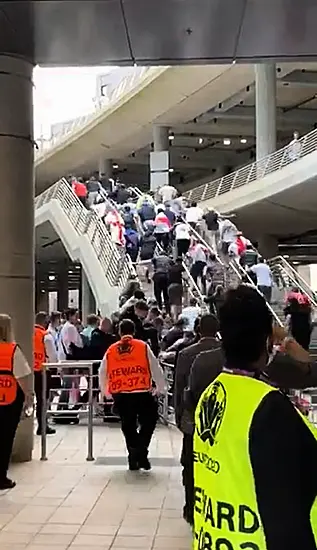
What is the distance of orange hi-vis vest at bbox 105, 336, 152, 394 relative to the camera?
851 cm

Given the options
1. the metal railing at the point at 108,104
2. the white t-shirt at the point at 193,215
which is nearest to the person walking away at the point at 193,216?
the white t-shirt at the point at 193,215

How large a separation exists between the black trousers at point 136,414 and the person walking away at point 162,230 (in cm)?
998

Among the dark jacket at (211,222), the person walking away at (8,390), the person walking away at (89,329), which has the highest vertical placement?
the dark jacket at (211,222)

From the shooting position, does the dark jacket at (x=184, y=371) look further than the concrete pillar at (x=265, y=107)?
No

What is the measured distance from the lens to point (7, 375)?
7.43 meters

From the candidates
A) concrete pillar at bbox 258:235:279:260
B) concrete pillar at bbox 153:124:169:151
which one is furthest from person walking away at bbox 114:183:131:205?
concrete pillar at bbox 153:124:169:151

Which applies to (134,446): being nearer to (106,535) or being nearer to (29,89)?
(106,535)

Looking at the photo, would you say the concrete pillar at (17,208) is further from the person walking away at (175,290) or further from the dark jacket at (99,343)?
the person walking away at (175,290)

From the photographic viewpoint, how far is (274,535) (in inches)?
80.5

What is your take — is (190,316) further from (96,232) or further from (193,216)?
(96,232)

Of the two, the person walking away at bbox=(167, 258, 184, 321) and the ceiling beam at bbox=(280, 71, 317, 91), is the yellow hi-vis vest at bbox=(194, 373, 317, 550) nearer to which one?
the person walking away at bbox=(167, 258, 184, 321)

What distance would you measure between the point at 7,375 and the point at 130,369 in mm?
1508

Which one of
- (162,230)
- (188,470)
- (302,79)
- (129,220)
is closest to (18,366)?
(188,470)

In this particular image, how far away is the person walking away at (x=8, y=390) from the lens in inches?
293
